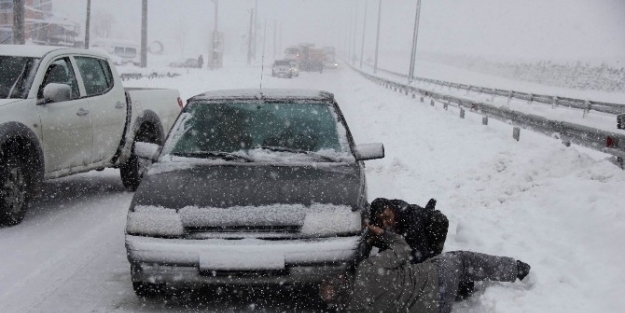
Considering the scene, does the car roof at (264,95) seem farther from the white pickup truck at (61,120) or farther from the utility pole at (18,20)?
the utility pole at (18,20)

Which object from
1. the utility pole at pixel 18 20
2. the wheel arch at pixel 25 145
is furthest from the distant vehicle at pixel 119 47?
the wheel arch at pixel 25 145

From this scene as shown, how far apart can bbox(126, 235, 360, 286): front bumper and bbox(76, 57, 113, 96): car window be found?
4.41 meters

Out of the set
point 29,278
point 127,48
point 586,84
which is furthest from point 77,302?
point 127,48

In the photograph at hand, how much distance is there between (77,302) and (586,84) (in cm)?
4620

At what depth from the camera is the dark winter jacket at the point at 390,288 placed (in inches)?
147

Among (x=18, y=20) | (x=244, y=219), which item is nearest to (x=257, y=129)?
(x=244, y=219)

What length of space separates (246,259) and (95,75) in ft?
16.9

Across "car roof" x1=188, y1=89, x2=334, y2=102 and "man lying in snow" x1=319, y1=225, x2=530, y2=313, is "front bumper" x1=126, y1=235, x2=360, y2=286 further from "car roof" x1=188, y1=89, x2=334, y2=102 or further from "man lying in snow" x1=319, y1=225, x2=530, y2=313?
"car roof" x1=188, y1=89, x2=334, y2=102

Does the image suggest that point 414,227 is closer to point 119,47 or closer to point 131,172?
point 131,172

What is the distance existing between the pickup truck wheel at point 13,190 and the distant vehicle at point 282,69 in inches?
1518

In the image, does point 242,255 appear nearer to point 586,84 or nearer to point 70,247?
point 70,247

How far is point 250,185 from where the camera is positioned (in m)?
4.28

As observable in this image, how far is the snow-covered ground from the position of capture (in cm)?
437

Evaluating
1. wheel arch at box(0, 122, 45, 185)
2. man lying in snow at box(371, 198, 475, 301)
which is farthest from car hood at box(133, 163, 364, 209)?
wheel arch at box(0, 122, 45, 185)
